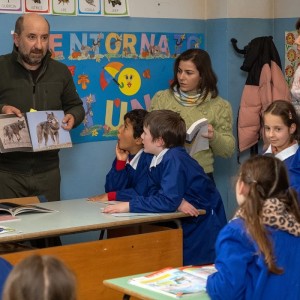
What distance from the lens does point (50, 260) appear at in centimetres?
189

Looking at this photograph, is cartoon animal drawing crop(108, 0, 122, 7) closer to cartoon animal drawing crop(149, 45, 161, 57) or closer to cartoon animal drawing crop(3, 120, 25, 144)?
cartoon animal drawing crop(149, 45, 161, 57)

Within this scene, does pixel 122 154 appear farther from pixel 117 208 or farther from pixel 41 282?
pixel 41 282

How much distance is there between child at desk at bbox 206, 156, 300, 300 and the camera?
9.22 ft

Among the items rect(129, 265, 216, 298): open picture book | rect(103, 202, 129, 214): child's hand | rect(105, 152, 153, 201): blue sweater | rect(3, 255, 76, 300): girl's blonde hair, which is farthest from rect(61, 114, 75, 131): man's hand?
rect(3, 255, 76, 300): girl's blonde hair

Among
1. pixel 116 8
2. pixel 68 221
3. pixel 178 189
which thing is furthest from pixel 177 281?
pixel 116 8

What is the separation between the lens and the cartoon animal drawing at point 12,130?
4613 mm

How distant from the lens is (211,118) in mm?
5234

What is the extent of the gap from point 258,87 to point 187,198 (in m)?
1.71

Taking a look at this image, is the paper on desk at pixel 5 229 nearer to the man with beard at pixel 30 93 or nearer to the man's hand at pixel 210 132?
the man with beard at pixel 30 93

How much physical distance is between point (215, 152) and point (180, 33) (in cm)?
113

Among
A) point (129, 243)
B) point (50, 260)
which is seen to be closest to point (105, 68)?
point (129, 243)

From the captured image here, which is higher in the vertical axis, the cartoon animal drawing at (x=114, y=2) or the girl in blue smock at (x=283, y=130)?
the cartoon animal drawing at (x=114, y=2)

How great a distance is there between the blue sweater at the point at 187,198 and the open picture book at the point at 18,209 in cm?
52

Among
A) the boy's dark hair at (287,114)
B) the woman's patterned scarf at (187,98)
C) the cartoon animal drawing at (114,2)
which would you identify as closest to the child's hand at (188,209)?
the boy's dark hair at (287,114)
